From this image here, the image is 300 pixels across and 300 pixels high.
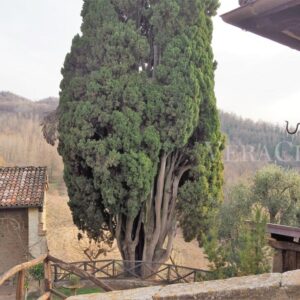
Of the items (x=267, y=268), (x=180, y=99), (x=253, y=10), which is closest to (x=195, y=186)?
(x=180, y=99)

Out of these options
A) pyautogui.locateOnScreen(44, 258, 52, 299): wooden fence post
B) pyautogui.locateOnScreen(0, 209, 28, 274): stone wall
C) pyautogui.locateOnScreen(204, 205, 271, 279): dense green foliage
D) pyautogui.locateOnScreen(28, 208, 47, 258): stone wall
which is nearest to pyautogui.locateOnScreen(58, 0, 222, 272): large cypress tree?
pyautogui.locateOnScreen(28, 208, 47, 258): stone wall

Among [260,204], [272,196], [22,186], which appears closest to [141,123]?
[22,186]

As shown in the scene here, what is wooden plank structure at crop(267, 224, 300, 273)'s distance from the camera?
5527 millimetres

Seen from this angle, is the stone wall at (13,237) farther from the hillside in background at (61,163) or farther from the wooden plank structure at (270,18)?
the wooden plank structure at (270,18)

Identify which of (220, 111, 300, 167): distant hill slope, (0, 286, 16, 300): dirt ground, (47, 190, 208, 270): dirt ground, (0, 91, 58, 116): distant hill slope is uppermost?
(0, 91, 58, 116): distant hill slope

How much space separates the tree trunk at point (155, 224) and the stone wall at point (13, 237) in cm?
309

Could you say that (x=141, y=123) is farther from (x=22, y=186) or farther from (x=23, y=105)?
(x=23, y=105)

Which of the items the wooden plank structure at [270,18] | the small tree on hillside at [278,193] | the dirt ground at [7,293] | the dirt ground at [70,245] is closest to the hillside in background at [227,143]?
the small tree on hillside at [278,193]

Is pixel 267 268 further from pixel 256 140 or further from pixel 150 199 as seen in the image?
pixel 256 140

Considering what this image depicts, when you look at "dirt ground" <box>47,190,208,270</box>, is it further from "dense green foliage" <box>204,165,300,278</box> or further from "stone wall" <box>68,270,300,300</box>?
"stone wall" <box>68,270,300,300</box>

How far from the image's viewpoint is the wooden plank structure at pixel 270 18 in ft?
8.03

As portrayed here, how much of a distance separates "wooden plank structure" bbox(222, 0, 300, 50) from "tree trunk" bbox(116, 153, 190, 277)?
10296 mm

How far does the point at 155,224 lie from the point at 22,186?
4.71 metres

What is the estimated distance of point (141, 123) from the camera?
504 inches
